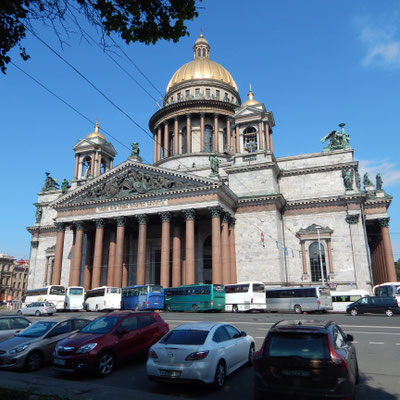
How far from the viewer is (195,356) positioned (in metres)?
8.56

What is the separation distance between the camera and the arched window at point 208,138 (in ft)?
192

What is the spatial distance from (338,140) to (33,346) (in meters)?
42.0

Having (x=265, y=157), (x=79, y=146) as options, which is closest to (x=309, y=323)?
(x=265, y=157)

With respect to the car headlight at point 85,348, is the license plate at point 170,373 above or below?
below

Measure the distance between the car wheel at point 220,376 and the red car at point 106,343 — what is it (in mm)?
3431

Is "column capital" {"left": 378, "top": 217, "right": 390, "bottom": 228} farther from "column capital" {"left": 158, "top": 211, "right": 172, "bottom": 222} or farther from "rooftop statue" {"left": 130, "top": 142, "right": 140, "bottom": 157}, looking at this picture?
"rooftop statue" {"left": 130, "top": 142, "right": 140, "bottom": 157}

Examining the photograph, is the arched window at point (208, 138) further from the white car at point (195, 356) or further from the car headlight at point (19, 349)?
the white car at point (195, 356)

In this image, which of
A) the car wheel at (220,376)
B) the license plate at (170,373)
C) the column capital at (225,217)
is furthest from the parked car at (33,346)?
the column capital at (225,217)

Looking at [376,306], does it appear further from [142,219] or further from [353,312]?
[142,219]

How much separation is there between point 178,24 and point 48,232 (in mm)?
51155

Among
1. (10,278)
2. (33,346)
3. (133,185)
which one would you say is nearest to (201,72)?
(133,185)

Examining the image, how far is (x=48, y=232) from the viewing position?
178 feet

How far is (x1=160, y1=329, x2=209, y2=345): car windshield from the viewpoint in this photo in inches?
359

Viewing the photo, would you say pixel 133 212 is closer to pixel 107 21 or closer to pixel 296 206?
pixel 296 206
